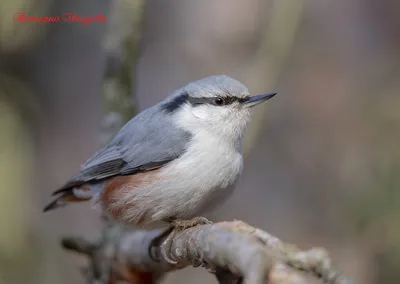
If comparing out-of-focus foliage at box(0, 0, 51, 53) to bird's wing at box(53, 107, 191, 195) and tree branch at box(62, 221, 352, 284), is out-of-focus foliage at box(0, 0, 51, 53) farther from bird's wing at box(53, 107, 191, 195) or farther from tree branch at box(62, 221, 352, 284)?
tree branch at box(62, 221, 352, 284)

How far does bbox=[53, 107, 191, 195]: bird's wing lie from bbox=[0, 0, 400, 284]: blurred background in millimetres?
248

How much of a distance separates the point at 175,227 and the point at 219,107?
18.6 inches

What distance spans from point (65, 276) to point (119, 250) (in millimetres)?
1328

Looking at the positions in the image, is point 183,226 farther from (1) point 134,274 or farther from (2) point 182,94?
(2) point 182,94

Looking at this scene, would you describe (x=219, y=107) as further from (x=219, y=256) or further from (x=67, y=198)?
(x=219, y=256)

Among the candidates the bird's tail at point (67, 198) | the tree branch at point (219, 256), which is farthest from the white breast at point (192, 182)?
the bird's tail at point (67, 198)

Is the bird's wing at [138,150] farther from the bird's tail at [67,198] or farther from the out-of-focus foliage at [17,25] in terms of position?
the out-of-focus foliage at [17,25]

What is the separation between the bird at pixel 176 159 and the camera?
2.02 metres

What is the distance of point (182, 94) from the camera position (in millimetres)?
2238

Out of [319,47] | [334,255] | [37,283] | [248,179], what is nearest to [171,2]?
[319,47]

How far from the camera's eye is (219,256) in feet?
4.24

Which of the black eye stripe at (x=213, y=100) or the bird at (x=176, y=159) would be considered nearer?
the bird at (x=176, y=159)

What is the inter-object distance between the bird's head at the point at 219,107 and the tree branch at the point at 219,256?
408 millimetres

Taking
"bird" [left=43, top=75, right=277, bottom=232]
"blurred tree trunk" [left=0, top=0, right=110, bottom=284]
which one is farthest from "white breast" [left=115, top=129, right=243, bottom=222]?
"blurred tree trunk" [left=0, top=0, right=110, bottom=284]
